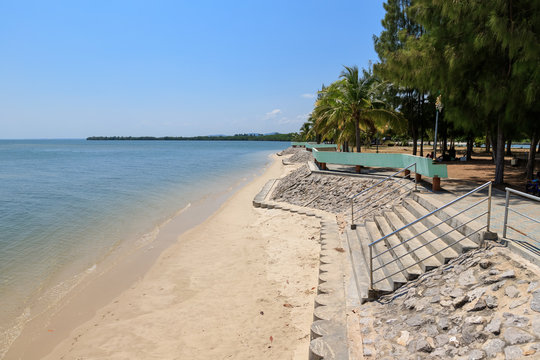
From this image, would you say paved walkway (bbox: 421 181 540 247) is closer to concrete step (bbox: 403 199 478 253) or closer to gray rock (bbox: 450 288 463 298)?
concrete step (bbox: 403 199 478 253)

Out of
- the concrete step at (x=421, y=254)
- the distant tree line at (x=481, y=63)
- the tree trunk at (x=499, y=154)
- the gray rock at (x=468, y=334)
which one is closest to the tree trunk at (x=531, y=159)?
the distant tree line at (x=481, y=63)

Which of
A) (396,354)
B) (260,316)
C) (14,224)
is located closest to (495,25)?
(396,354)

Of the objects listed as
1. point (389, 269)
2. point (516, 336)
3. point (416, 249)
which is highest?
point (416, 249)

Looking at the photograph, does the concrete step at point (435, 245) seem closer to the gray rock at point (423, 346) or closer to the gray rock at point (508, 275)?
the gray rock at point (508, 275)

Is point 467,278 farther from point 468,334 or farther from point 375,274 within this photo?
point 375,274

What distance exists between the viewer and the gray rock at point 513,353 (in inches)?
140

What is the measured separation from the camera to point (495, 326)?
409cm

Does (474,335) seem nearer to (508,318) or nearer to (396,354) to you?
(508,318)

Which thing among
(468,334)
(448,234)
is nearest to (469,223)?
(448,234)

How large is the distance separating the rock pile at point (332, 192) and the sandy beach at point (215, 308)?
3.29 meters

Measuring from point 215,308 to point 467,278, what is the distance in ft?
17.1

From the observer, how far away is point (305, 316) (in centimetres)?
660

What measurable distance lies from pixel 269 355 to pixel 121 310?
4128mm

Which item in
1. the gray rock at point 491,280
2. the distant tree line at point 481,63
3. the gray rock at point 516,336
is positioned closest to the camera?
the gray rock at point 516,336
